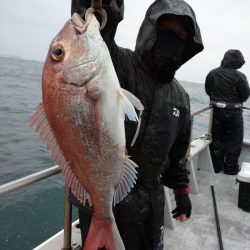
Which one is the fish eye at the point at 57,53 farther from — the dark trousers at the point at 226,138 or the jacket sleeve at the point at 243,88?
the jacket sleeve at the point at 243,88

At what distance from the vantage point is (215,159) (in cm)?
677

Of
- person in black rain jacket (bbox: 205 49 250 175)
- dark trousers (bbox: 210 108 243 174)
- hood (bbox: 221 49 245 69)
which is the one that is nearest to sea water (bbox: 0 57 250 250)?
dark trousers (bbox: 210 108 243 174)

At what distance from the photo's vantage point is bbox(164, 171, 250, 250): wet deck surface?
385cm

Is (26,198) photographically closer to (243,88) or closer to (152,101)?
(243,88)

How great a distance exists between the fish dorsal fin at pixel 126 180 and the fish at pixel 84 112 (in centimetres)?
4

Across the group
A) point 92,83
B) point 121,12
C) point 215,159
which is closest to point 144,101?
point 121,12

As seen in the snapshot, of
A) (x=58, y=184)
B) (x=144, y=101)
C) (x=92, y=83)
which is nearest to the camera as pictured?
(x=92, y=83)

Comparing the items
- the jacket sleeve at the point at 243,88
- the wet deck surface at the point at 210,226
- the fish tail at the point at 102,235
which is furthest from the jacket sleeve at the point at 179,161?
the jacket sleeve at the point at 243,88

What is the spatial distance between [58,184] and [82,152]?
24.9 ft

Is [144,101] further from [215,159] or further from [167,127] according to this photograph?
[215,159]

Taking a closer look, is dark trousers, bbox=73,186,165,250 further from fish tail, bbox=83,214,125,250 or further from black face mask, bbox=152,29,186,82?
black face mask, bbox=152,29,186,82

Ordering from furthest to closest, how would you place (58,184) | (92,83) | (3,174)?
(3,174)
(58,184)
(92,83)

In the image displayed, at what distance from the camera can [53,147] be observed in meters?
1.58

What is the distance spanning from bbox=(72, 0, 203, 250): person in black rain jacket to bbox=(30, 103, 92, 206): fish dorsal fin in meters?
0.49
